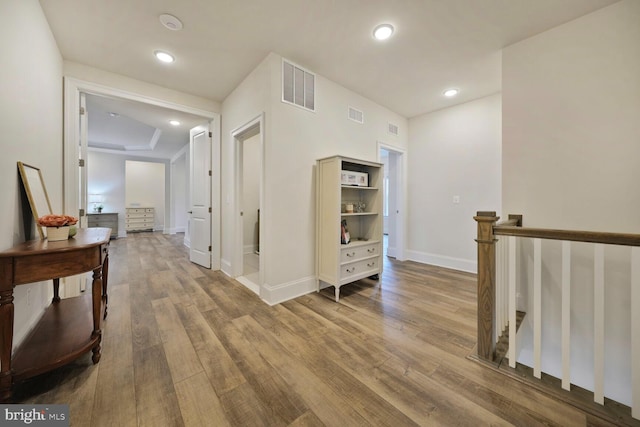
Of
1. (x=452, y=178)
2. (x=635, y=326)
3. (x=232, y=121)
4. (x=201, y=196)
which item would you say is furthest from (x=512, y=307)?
(x=201, y=196)

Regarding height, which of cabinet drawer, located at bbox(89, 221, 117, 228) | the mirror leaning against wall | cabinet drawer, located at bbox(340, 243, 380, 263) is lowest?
cabinet drawer, located at bbox(340, 243, 380, 263)

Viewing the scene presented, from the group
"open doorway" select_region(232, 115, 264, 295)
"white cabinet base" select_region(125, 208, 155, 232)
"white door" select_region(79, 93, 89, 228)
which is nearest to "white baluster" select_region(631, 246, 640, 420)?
"open doorway" select_region(232, 115, 264, 295)

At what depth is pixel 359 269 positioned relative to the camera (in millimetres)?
2869

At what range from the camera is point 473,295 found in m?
2.73

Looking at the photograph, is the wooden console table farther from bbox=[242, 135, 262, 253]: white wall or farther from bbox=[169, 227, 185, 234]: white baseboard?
bbox=[169, 227, 185, 234]: white baseboard

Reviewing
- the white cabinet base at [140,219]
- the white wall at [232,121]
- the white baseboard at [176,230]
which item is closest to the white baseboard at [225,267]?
the white wall at [232,121]

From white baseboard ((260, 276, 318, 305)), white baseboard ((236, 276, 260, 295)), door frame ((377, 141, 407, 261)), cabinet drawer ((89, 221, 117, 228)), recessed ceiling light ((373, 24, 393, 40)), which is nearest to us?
recessed ceiling light ((373, 24, 393, 40))

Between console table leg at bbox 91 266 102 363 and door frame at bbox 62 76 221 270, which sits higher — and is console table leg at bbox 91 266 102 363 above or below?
below

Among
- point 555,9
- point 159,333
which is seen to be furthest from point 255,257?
point 555,9

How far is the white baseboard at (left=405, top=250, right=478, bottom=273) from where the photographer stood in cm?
365

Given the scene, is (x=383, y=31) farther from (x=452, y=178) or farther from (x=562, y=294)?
(x=452, y=178)

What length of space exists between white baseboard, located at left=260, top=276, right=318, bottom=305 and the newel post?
1728 mm

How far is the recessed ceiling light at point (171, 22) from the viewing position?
79.4 inches

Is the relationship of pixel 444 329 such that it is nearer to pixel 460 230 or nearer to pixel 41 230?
pixel 460 230
